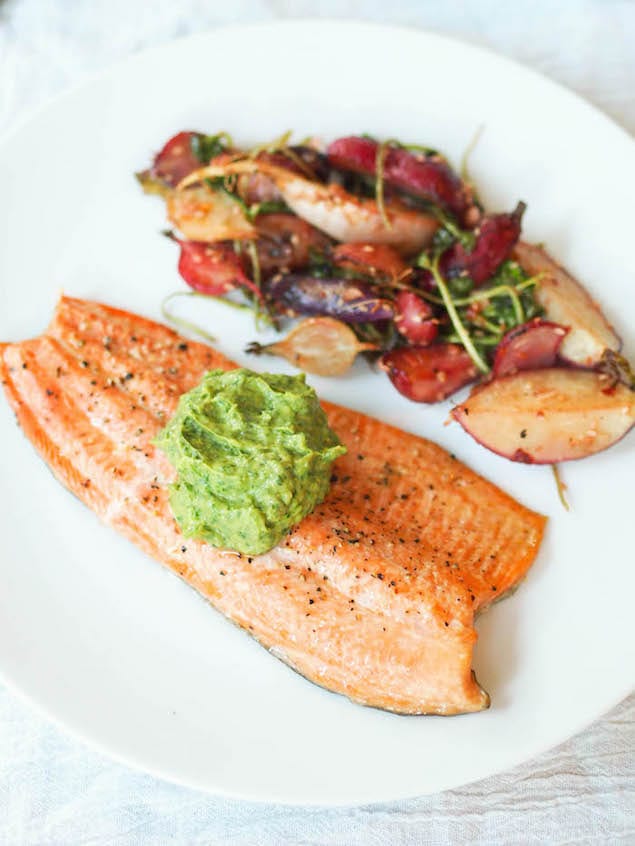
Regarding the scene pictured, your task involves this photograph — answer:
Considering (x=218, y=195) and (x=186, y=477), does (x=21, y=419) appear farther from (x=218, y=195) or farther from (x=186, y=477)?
(x=218, y=195)

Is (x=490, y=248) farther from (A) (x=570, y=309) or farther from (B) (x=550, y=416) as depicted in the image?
(B) (x=550, y=416)

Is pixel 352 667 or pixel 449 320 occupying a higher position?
pixel 449 320

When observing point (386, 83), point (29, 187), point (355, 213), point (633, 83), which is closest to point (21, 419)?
→ point (29, 187)

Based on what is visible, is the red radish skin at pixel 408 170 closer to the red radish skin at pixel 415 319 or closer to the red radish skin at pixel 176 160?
the red radish skin at pixel 415 319

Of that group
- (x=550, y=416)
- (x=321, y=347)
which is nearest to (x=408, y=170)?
(x=321, y=347)

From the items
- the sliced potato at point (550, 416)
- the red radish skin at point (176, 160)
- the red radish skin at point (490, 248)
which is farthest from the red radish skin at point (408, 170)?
the sliced potato at point (550, 416)

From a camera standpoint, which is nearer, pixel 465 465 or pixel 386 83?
pixel 465 465

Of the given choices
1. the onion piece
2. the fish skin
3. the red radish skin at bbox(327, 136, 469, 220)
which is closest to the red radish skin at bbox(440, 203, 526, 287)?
the red radish skin at bbox(327, 136, 469, 220)
